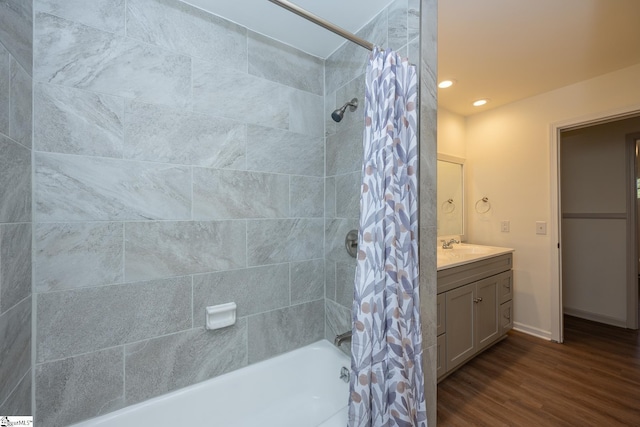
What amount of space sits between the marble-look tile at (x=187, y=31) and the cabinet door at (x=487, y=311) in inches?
93.5

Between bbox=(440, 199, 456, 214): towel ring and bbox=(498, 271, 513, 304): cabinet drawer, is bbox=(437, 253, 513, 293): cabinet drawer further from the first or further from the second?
bbox=(440, 199, 456, 214): towel ring

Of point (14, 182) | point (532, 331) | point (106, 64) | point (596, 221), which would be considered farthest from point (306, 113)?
point (596, 221)

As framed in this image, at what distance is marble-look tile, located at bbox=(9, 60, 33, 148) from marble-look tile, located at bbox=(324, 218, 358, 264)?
1378 millimetres

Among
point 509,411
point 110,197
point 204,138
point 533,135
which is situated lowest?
point 509,411

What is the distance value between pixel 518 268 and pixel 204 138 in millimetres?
3198

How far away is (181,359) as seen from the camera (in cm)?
122

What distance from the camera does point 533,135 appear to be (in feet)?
8.38

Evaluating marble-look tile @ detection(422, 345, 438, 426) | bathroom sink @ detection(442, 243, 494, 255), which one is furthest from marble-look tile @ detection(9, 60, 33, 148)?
bathroom sink @ detection(442, 243, 494, 255)

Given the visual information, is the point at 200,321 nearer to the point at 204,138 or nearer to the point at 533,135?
the point at 204,138

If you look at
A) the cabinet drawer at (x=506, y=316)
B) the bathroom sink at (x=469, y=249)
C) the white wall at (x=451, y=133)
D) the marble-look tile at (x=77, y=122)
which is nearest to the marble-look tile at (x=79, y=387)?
the marble-look tile at (x=77, y=122)

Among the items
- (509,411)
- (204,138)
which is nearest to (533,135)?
(509,411)

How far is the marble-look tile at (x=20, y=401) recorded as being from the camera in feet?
2.54

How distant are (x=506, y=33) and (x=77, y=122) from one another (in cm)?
243

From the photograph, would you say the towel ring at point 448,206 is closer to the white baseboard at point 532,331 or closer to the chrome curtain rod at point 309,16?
the white baseboard at point 532,331
